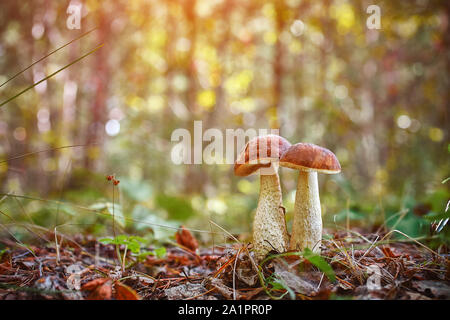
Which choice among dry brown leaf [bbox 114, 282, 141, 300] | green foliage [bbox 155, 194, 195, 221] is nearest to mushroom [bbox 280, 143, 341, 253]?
dry brown leaf [bbox 114, 282, 141, 300]

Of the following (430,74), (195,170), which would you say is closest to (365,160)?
(430,74)

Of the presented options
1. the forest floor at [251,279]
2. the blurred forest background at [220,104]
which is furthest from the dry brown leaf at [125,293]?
the blurred forest background at [220,104]

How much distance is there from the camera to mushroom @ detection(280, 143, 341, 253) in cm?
157

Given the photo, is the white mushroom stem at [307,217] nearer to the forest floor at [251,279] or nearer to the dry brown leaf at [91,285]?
the forest floor at [251,279]

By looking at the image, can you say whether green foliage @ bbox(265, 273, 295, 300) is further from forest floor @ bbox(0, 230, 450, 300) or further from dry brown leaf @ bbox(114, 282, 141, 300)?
dry brown leaf @ bbox(114, 282, 141, 300)

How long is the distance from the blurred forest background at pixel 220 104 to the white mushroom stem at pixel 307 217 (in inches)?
42.2

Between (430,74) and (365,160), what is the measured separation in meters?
3.39

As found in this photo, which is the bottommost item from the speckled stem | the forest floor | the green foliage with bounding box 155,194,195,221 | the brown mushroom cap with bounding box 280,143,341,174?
the green foliage with bounding box 155,194,195,221

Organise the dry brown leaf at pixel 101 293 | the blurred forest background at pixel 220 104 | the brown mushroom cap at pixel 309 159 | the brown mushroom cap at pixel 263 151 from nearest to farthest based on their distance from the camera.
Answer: the dry brown leaf at pixel 101 293 < the brown mushroom cap at pixel 309 159 < the brown mushroom cap at pixel 263 151 < the blurred forest background at pixel 220 104

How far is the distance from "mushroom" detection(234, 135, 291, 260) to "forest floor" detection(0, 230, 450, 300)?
126mm

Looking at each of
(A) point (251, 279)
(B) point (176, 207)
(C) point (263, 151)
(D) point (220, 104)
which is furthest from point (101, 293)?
(D) point (220, 104)

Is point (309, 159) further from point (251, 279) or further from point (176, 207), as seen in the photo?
point (176, 207)

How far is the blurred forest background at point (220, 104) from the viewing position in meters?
4.27
